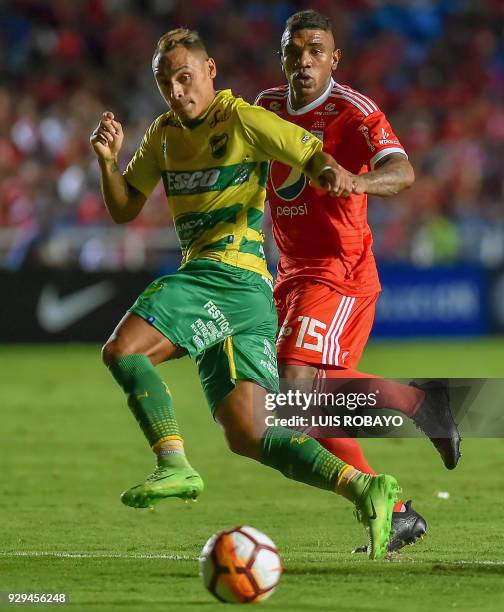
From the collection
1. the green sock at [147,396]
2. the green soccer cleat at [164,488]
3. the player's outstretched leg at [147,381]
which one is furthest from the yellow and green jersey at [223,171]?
the green soccer cleat at [164,488]

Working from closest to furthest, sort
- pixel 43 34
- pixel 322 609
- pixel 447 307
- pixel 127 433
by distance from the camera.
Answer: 1. pixel 322 609
2. pixel 127 433
3. pixel 447 307
4. pixel 43 34

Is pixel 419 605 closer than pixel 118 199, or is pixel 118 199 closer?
pixel 419 605

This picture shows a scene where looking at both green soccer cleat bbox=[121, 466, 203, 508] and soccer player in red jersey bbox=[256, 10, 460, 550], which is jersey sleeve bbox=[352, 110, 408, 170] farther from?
green soccer cleat bbox=[121, 466, 203, 508]

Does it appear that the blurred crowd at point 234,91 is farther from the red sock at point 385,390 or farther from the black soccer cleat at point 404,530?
the black soccer cleat at point 404,530

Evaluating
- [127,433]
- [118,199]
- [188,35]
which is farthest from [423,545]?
[127,433]

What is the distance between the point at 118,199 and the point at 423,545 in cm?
221

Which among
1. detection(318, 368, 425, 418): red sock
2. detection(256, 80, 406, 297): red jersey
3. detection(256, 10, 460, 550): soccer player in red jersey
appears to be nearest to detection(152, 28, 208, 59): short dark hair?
detection(256, 10, 460, 550): soccer player in red jersey

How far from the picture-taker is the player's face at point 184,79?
19.3ft

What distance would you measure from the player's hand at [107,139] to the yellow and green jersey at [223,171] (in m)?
0.19

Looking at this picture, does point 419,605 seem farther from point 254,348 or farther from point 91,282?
point 91,282

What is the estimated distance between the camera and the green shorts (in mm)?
5781

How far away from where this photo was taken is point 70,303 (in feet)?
57.2

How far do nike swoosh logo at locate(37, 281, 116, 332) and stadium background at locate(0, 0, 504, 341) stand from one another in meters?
0.05

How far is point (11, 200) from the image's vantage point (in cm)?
1748
